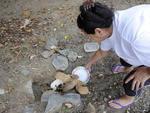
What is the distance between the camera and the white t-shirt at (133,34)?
5.66 feet

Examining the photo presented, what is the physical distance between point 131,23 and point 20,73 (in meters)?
1.03

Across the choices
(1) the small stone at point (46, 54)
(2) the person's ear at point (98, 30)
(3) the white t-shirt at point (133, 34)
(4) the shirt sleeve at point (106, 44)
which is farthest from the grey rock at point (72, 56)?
(2) the person's ear at point (98, 30)

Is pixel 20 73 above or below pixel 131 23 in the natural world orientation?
below

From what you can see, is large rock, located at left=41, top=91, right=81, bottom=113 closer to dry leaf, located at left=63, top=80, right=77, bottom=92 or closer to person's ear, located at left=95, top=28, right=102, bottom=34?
dry leaf, located at left=63, top=80, right=77, bottom=92

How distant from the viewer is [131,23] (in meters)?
1.80

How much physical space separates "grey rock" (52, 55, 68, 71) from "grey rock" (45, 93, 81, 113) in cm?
28

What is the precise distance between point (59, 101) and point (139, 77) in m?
0.57

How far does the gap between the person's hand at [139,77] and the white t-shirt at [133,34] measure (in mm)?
67

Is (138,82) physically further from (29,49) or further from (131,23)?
(29,49)

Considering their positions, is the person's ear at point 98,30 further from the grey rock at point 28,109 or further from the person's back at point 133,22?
the grey rock at point 28,109

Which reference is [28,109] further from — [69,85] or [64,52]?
[64,52]

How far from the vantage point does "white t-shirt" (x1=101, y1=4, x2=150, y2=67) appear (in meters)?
1.73

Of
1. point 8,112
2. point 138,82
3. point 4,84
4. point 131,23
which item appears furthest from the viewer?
point 4,84

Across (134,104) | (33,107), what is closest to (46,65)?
(33,107)
